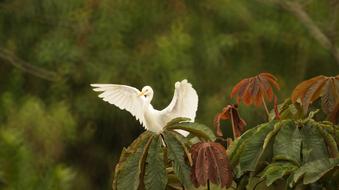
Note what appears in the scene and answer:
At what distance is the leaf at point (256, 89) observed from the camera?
6.48ft

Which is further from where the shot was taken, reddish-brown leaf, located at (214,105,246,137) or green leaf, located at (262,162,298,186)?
reddish-brown leaf, located at (214,105,246,137)

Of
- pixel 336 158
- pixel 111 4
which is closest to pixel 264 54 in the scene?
pixel 111 4

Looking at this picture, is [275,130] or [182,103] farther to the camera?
[182,103]

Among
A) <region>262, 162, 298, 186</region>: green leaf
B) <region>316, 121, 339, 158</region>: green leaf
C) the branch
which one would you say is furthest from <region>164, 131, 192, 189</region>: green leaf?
the branch

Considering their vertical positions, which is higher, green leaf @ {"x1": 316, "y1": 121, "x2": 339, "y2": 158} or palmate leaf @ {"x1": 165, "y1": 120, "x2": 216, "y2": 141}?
palmate leaf @ {"x1": 165, "y1": 120, "x2": 216, "y2": 141}

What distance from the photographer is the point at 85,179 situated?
497 cm

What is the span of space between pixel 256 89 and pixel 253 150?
0.15m

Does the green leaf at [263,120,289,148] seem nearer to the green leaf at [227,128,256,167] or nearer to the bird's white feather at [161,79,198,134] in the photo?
the green leaf at [227,128,256,167]

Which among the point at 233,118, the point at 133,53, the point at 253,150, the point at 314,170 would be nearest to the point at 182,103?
the point at 233,118

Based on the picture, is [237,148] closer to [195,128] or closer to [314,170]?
[195,128]

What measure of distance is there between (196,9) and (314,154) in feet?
10.2

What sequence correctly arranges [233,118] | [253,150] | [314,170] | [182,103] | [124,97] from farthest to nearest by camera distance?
[124,97]
[182,103]
[233,118]
[253,150]
[314,170]

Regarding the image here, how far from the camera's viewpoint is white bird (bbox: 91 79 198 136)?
244cm

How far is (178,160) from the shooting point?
1.84 meters
